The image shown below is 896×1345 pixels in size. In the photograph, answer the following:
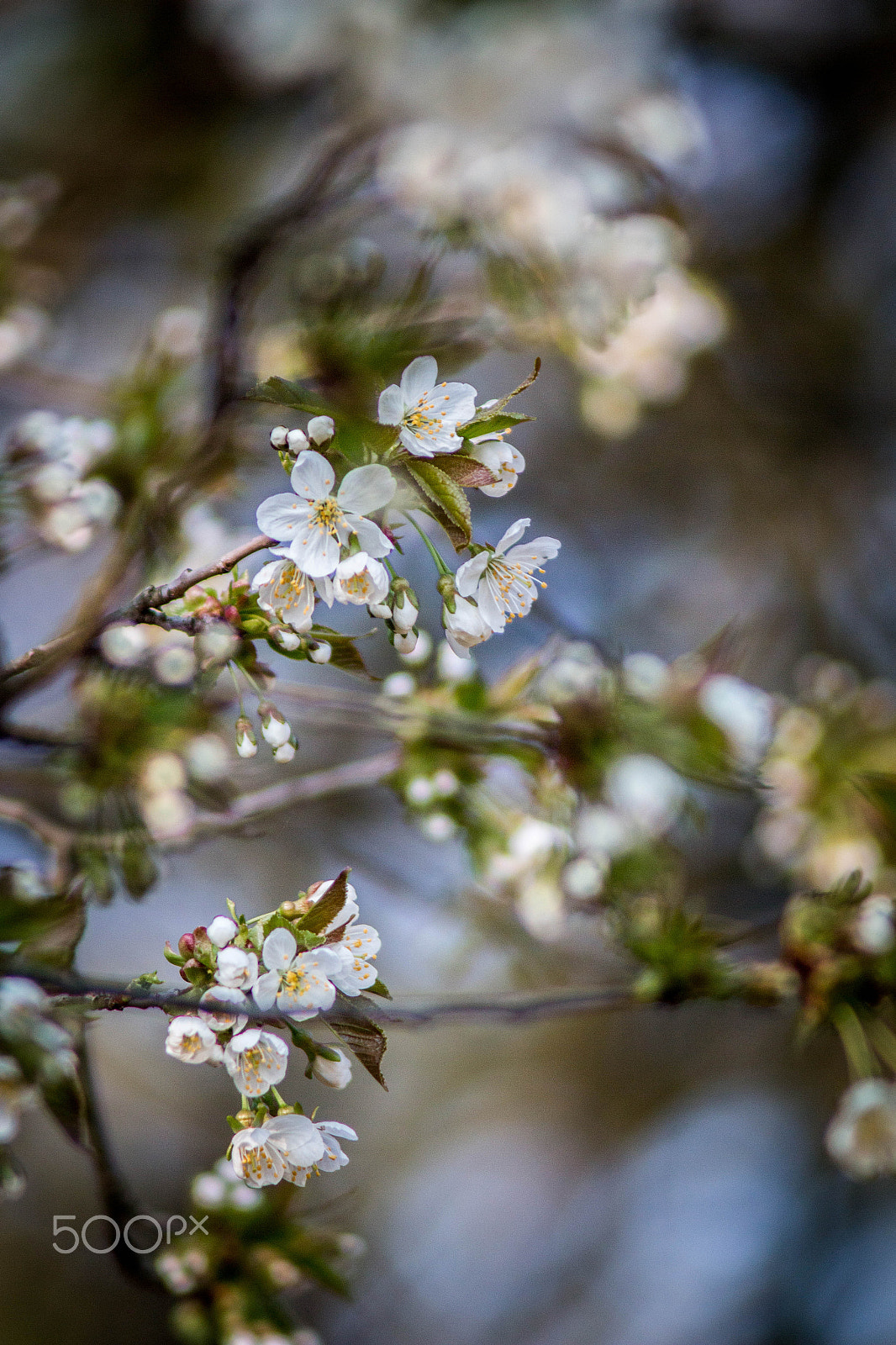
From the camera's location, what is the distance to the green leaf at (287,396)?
0.73 metres

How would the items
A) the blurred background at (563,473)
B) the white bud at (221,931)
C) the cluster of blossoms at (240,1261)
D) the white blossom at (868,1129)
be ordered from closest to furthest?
the white bud at (221,931) < the cluster of blossoms at (240,1261) < the white blossom at (868,1129) < the blurred background at (563,473)

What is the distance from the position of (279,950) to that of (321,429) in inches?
19.1

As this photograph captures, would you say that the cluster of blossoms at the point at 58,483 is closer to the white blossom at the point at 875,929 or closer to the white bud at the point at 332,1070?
the white bud at the point at 332,1070

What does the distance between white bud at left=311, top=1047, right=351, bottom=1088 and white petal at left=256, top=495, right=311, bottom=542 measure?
527 millimetres

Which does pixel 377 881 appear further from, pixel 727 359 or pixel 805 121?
pixel 805 121

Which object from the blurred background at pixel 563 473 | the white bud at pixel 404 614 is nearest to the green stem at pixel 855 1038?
the blurred background at pixel 563 473

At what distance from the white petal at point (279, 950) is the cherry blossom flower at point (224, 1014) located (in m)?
0.04

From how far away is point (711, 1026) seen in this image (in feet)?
14.2

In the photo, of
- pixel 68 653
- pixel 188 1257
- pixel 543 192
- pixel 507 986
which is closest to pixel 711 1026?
pixel 507 986

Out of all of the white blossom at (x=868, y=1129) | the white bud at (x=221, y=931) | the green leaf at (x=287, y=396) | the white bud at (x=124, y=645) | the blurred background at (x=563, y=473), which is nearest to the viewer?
the green leaf at (x=287, y=396)

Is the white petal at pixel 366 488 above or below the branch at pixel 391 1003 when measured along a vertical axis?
above

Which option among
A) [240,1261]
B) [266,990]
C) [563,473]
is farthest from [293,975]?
[563,473]

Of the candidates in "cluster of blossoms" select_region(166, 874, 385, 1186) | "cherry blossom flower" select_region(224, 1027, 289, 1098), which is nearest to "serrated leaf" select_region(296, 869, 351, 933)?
"cluster of blossoms" select_region(166, 874, 385, 1186)

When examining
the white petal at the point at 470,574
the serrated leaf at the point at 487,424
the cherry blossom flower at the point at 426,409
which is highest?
the cherry blossom flower at the point at 426,409
